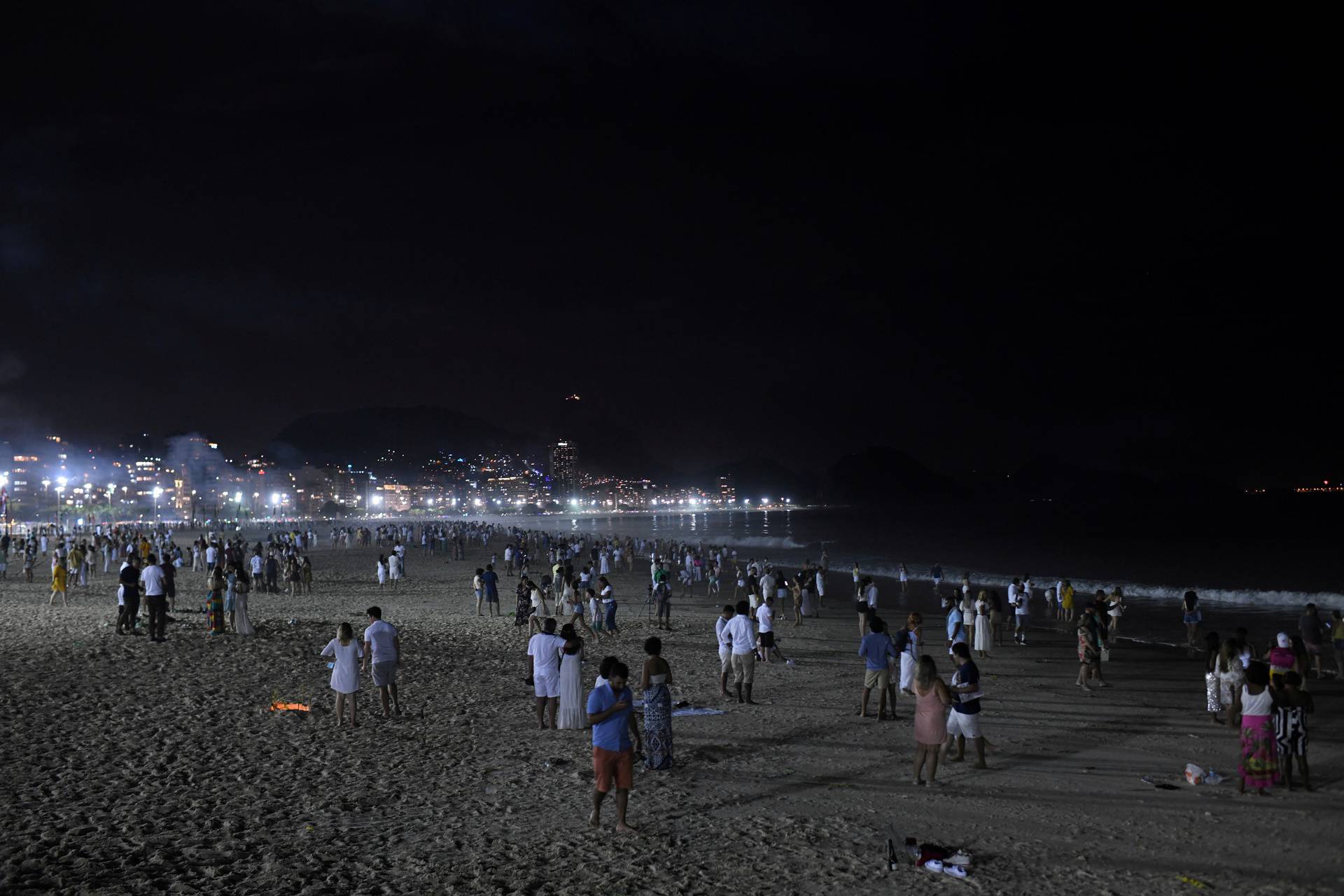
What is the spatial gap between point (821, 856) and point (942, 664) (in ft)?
36.6

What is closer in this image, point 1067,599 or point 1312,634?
Answer: point 1312,634

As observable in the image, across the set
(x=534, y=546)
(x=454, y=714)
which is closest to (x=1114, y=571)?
(x=534, y=546)

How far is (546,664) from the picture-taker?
1124 centimetres

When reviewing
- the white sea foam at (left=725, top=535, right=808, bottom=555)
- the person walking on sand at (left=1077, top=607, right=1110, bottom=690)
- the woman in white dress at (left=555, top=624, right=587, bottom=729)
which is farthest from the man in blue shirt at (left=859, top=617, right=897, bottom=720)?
the white sea foam at (left=725, top=535, right=808, bottom=555)

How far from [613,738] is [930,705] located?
10.8 ft

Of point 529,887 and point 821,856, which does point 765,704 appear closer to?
point 821,856

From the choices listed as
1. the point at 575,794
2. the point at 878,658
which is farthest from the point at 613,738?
the point at 878,658

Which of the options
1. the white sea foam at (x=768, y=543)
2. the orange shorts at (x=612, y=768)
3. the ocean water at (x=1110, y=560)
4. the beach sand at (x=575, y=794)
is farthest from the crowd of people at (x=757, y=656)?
the white sea foam at (x=768, y=543)

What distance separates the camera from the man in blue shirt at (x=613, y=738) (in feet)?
24.5

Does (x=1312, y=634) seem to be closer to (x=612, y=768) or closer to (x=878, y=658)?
(x=878, y=658)

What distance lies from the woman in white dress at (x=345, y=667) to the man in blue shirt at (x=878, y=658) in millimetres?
6663

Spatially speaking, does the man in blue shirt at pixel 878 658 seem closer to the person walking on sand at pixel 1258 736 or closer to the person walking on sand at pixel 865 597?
the person walking on sand at pixel 1258 736

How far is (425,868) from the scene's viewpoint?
7074 mm

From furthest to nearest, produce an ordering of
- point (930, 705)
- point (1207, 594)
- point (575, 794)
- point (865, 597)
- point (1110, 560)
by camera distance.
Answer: point (1110, 560)
point (1207, 594)
point (865, 597)
point (575, 794)
point (930, 705)
